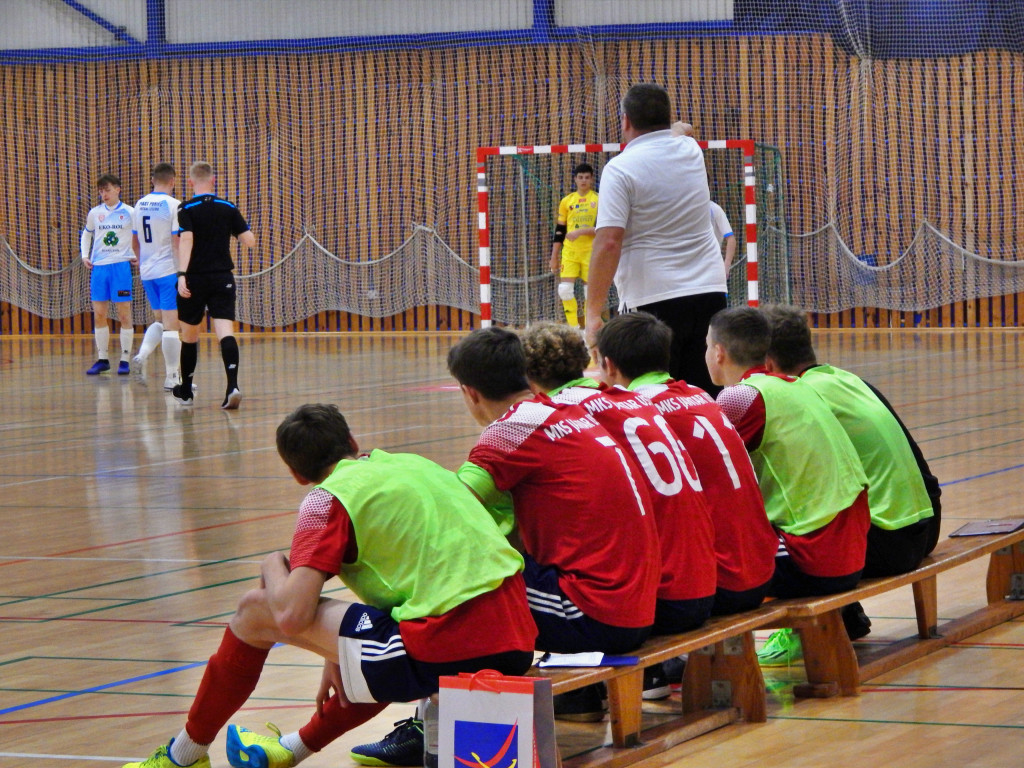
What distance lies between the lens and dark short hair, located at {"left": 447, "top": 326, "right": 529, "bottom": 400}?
143 inches

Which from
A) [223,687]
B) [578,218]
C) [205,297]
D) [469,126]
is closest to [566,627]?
[223,687]

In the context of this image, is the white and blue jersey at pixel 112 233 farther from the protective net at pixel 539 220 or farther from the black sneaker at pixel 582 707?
the black sneaker at pixel 582 707

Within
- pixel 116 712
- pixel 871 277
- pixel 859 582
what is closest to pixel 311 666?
pixel 116 712

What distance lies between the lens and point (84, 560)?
607cm

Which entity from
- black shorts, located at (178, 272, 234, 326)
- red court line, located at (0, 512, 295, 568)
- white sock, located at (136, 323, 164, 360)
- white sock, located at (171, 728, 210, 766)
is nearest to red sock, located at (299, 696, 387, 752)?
white sock, located at (171, 728, 210, 766)

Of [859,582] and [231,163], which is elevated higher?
[231,163]

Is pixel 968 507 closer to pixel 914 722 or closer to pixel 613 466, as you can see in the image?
pixel 914 722

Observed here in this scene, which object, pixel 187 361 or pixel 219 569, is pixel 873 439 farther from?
pixel 187 361

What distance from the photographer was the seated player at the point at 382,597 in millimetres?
3195

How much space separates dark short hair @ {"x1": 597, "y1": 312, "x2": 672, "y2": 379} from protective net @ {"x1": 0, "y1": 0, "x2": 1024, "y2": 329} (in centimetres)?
1681

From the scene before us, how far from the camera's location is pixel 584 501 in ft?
11.3

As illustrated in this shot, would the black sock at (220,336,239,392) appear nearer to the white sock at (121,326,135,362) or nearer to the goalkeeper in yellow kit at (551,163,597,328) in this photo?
the white sock at (121,326,135,362)

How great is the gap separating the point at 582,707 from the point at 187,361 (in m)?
8.93

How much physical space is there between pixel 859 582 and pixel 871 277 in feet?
55.7
